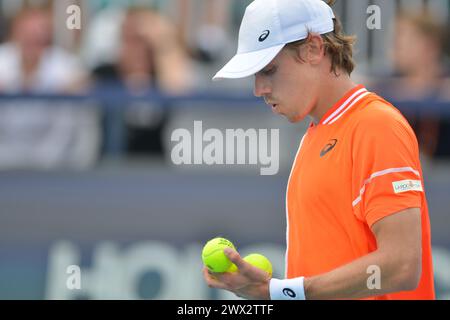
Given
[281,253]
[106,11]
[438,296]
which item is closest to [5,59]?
[106,11]

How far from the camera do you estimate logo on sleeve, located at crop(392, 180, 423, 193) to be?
130 inches

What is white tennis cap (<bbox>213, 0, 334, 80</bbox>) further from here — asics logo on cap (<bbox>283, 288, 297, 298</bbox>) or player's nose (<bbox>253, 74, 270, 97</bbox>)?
asics logo on cap (<bbox>283, 288, 297, 298</bbox>)

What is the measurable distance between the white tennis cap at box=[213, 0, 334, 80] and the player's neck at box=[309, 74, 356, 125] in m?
0.20

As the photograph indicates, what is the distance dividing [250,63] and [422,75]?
401 cm

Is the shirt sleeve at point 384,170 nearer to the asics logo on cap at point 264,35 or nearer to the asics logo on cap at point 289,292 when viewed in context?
the asics logo on cap at point 289,292

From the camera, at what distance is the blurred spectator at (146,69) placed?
716 centimetres

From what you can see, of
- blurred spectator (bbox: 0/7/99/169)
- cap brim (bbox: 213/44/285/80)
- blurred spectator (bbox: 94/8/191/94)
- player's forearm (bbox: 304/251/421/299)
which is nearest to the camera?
player's forearm (bbox: 304/251/421/299)

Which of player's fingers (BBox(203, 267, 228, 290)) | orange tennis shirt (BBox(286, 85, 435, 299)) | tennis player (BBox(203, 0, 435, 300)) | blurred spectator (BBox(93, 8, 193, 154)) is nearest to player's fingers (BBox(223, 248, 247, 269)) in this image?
tennis player (BBox(203, 0, 435, 300))

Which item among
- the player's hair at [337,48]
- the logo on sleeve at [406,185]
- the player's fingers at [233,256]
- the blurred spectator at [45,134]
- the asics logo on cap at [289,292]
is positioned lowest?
the asics logo on cap at [289,292]

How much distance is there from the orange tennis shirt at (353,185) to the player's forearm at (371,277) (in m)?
0.12

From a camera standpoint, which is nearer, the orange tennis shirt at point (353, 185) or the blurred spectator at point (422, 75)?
the orange tennis shirt at point (353, 185)

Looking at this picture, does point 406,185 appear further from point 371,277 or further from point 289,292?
point 289,292

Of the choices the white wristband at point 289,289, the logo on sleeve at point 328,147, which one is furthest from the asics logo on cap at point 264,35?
the white wristband at point 289,289
